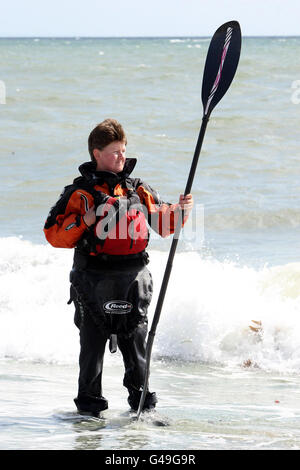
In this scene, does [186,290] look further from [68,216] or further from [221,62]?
[68,216]

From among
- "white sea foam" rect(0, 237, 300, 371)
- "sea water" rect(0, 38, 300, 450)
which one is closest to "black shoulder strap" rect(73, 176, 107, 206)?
"sea water" rect(0, 38, 300, 450)

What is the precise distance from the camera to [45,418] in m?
4.64

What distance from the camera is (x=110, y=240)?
4078 millimetres

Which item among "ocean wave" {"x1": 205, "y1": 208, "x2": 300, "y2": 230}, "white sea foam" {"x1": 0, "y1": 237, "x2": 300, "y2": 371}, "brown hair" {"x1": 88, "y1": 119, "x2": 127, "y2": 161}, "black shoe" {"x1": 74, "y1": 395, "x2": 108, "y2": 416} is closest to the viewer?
"brown hair" {"x1": 88, "y1": 119, "x2": 127, "y2": 161}

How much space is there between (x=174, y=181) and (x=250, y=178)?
4.15 feet

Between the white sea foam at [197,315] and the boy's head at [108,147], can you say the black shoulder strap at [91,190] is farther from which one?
the white sea foam at [197,315]

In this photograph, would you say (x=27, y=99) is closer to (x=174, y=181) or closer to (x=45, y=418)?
(x=174, y=181)

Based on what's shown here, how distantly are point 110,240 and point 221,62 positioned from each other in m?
1.10

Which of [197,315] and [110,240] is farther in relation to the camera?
[197,315]

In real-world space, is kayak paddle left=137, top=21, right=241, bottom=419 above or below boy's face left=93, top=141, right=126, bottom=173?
above

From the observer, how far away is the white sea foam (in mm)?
6340

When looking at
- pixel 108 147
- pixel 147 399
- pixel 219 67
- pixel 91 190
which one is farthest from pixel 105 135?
pixel 147 399

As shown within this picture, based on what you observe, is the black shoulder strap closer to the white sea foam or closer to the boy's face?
the boy's face
